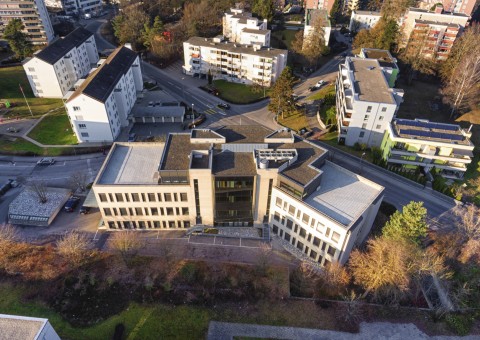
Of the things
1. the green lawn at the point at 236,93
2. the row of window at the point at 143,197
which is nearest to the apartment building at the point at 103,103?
the green lawn at the point at 236,93

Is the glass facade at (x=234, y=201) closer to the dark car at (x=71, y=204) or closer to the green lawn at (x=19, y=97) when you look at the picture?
the dark car at (x=71, y=204)

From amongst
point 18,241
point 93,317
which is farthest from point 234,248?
point 18,241

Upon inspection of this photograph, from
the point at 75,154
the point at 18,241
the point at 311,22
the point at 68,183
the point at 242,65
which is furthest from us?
the point at 311,22

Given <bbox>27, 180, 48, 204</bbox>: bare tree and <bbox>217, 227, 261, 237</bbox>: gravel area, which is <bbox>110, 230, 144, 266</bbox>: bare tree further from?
<bbox>27, 180, 48, 204</bbox>: bare tree

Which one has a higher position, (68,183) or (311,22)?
(311,22)

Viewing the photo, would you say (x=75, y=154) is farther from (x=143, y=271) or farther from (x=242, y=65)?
(x=242, y=65)

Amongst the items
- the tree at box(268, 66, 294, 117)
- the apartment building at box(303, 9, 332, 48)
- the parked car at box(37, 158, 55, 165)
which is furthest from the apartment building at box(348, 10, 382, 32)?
the parked car at box(37, 158, 55, 165)
